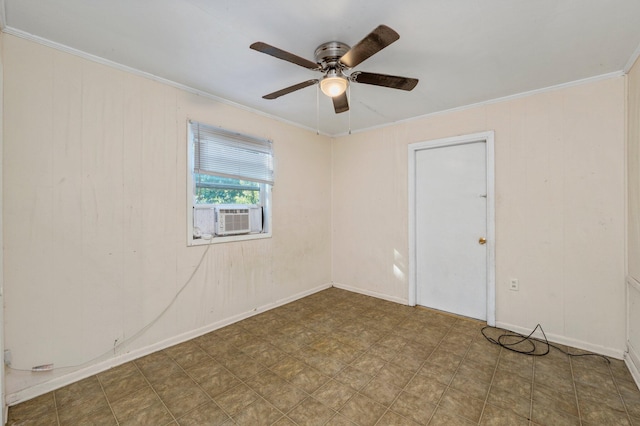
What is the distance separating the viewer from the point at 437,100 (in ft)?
9.39

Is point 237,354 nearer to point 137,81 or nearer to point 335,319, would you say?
point 335,319

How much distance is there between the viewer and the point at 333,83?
5.96 ft

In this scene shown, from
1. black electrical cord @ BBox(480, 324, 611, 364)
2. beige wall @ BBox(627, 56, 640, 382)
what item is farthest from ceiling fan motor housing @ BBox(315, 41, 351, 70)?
black electrical cord @ BBox(480, 324, 611, 364)

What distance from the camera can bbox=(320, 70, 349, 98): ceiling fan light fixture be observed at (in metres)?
1.81

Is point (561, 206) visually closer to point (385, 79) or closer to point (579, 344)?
point (579, 344)

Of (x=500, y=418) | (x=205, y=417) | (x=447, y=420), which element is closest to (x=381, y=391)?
(x=447, y=420)

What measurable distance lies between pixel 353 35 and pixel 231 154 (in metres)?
1.76

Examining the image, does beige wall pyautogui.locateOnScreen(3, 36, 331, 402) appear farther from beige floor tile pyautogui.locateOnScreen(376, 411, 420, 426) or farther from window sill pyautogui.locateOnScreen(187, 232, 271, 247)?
beige floor tile pyautogui.locateOnScreen(376, 411, 420, 426)

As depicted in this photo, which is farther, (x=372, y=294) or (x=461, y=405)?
(x=372, y=294)

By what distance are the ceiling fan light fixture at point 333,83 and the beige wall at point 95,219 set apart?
1508 millimetres

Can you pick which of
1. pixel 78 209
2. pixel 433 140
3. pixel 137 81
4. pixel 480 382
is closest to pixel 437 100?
pixel 433 140

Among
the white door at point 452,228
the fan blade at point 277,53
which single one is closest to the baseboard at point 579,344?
the white door at point 452,228

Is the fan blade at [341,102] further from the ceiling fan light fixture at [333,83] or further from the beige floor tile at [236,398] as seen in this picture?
the beige floor tile at [236,398]

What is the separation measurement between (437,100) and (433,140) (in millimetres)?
519
